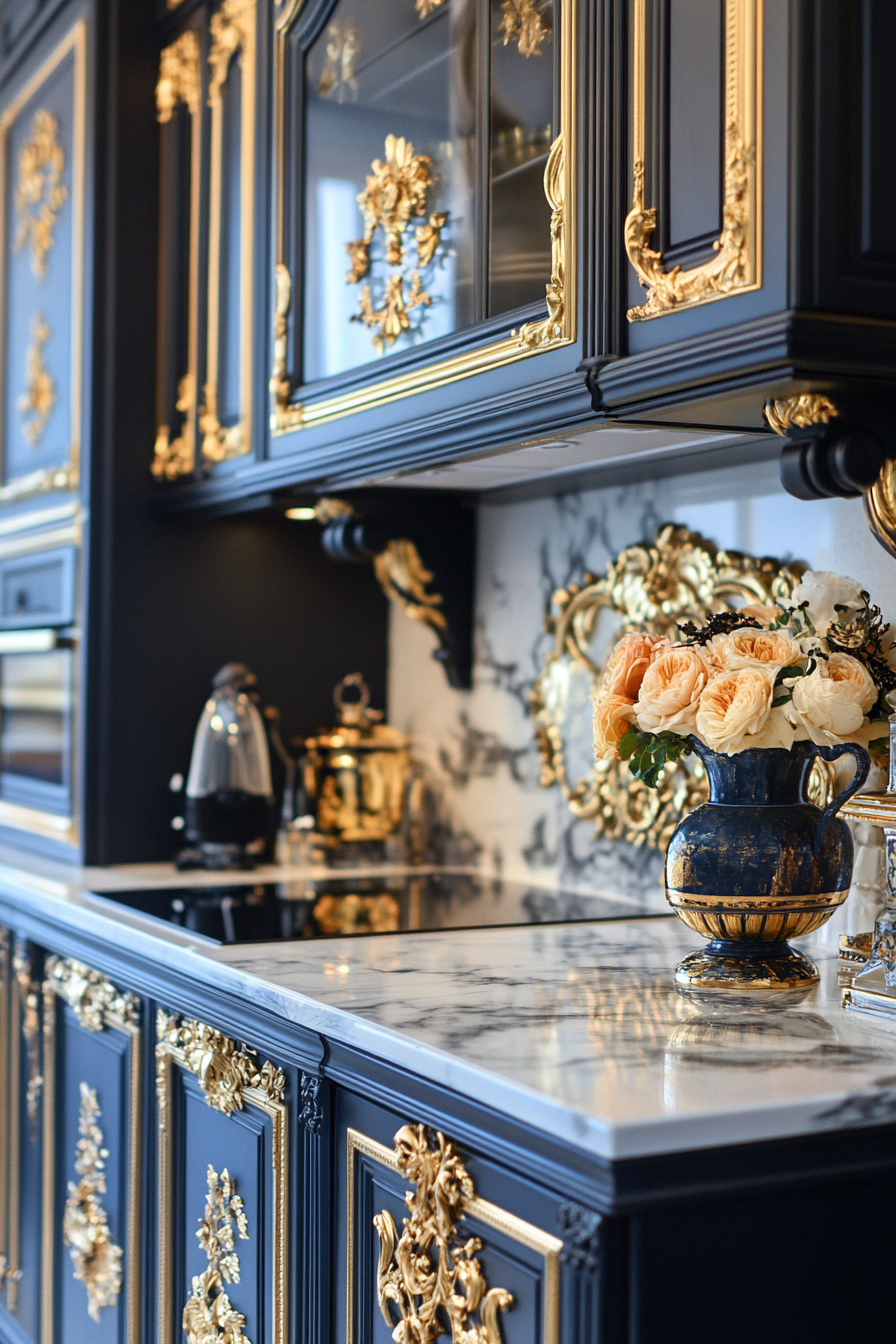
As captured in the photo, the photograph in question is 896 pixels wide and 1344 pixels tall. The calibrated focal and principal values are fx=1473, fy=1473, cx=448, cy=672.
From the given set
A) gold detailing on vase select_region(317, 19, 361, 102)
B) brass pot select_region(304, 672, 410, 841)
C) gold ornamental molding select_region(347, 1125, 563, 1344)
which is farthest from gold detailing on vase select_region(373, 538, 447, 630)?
gold ornamental molding select_region(347, 1125, 563, 1344)

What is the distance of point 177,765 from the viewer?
8.48 ft

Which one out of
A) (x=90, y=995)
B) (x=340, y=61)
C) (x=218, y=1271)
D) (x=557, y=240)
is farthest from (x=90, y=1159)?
(x=340, y=61)

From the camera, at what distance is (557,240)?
1446mm

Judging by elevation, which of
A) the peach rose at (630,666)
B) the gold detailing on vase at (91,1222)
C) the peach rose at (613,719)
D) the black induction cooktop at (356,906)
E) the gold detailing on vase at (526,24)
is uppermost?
the gold detailing on vase at (526,24)

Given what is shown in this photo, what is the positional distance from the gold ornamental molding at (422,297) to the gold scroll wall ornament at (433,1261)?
775mm

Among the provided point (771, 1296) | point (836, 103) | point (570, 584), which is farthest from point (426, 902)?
point (836, 103)

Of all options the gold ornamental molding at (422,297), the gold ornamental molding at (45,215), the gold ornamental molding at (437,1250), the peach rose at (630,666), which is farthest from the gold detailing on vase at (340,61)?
the gold ornamental molding at (437,1250)

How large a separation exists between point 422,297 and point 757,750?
70 centimetres

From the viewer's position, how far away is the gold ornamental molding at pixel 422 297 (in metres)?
1.44

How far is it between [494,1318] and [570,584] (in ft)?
4.03

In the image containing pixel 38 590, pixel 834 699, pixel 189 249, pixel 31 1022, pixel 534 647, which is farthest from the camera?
pixel 38 590

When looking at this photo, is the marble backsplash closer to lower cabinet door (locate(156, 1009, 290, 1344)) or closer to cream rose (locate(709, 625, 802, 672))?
cream rose (locate(709, 625, 802, 672))

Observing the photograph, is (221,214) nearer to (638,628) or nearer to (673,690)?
(638,628)

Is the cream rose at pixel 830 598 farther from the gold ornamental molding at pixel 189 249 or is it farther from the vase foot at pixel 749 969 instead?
the gold ornamental molding at pixel 189 249
